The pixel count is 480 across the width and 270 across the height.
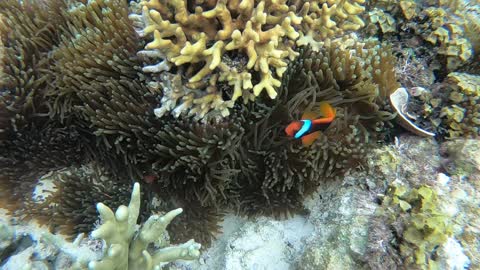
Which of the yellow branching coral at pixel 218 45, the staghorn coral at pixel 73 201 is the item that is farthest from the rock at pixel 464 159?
the staghorn coral at pixel 73 201

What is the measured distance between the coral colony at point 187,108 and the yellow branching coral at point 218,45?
11 mm

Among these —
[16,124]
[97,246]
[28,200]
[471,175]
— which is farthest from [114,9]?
[471,175]

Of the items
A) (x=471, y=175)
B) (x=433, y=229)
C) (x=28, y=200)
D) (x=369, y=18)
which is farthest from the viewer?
(x=369, y=18)

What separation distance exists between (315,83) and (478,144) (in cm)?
131

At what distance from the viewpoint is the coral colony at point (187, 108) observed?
2.47 metres

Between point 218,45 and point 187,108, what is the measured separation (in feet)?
1.63

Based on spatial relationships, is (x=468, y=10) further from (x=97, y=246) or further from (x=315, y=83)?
(x=97, y=246)

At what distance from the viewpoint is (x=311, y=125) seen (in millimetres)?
2383

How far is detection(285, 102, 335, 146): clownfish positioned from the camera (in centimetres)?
239

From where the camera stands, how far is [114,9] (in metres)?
2.71

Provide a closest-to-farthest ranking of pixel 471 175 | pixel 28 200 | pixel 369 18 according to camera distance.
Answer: pixel 471 175
pixel 28 200
pixel 369 18

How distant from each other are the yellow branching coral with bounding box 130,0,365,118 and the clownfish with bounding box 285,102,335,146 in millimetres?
272

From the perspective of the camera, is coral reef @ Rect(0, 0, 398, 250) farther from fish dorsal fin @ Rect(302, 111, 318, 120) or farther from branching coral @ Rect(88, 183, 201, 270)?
branching coral @ Rect(88, 183, 201, 270)

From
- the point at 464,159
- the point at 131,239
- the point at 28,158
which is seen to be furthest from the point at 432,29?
the point at 28,158
